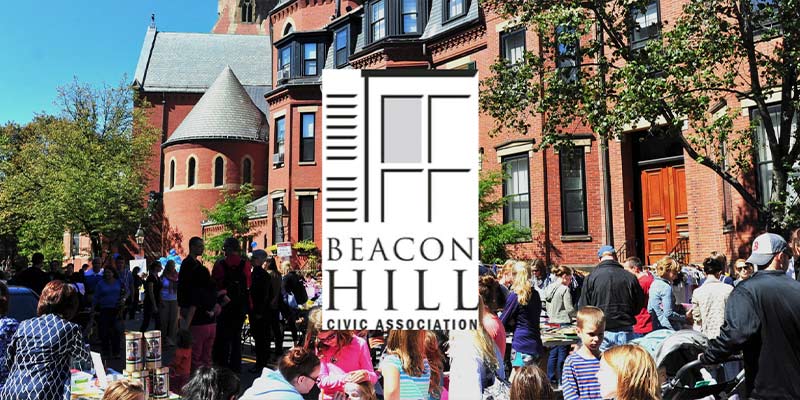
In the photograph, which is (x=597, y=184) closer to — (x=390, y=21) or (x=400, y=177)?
(x=390, y=21)

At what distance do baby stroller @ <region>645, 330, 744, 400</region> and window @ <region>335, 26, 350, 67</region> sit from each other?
2540cm

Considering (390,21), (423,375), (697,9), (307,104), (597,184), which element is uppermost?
(390,21)

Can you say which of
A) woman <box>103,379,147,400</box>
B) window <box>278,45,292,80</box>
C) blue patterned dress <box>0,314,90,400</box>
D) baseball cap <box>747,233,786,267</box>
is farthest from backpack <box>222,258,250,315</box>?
window <box>278,45,292,80</box>

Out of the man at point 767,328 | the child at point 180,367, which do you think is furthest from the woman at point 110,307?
the man at point 767,328

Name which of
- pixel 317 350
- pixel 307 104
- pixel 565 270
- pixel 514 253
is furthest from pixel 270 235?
pixel 317 350

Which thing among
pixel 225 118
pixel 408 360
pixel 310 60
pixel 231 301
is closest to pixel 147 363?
pixel 408 360

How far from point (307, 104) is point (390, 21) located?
7424mm

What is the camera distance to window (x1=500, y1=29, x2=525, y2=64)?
21.4 metres

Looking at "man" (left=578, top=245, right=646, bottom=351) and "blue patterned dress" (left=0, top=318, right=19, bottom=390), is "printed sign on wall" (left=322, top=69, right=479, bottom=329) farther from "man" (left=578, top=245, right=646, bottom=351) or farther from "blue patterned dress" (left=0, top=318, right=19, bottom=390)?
"man" (left=578, top=245, right=646, bottom=351)

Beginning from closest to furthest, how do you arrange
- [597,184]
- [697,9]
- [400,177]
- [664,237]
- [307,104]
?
1. [400,177]
2. [697,9]
3. [664,237]
4. [597,184]
5. [307,104]

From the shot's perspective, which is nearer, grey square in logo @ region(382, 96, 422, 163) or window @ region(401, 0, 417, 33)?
grey square in logo @ region(382, 96, 422, 163)

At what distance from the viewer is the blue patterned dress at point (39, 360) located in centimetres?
438

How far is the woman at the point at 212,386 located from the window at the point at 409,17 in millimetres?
23764

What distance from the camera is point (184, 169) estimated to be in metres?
42.7
